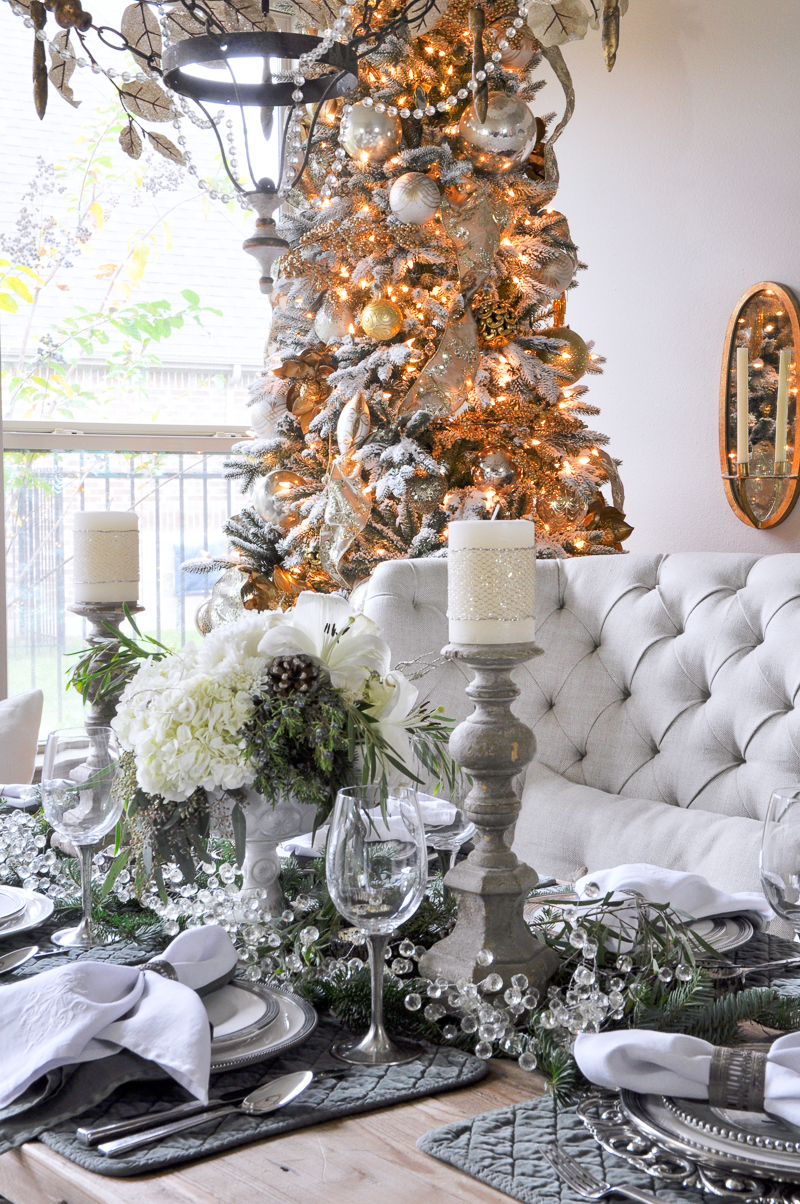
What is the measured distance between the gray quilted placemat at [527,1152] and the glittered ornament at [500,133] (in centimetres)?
244

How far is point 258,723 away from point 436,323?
2219mm

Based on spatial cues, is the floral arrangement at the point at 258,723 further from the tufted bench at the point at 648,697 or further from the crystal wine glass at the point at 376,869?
the tufted bench at the point at 648,697

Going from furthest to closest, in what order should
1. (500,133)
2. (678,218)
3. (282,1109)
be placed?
(678,218) < (500,133) < (282,1109)

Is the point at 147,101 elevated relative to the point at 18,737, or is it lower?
elevated

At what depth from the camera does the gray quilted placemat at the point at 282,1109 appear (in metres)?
0.69

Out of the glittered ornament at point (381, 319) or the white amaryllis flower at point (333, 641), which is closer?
the white amaryllis flower at point (333, 641)

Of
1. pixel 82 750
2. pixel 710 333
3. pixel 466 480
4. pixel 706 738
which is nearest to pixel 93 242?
pixel 466 480

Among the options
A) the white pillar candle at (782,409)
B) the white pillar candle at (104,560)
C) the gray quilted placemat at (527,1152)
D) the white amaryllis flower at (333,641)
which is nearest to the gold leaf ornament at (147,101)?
Result: the white pillar candle at (104,560)

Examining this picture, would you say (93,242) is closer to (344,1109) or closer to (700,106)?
(700,106)

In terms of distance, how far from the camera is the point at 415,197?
2811mm

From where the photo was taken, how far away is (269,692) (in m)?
0.98

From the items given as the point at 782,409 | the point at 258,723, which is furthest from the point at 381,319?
the point at 258,723

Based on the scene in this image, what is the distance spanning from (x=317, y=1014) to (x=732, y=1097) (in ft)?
1.11

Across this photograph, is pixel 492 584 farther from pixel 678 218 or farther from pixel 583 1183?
pixel 678 218
